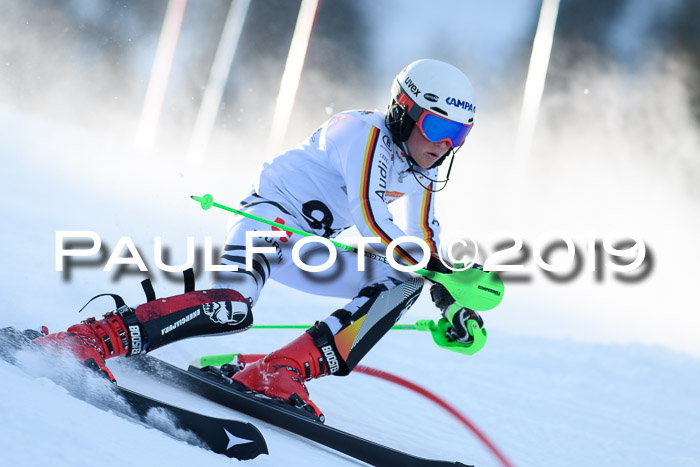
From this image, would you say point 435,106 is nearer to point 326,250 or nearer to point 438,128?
point 438,128

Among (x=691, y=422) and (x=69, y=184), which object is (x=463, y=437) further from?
(x=69, y=184)

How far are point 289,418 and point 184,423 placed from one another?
1.82 feet

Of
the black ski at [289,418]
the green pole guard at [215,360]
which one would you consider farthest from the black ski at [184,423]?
the green pole guard at [215,360]

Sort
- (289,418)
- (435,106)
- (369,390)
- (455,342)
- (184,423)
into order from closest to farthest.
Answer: (184,423), (289,418), (435,106), (455,342), (369,390)

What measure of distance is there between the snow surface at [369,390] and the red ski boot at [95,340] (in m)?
0.09

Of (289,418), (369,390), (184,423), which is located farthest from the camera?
(369,390)

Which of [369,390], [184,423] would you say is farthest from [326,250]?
[184,423]

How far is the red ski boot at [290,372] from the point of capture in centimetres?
248

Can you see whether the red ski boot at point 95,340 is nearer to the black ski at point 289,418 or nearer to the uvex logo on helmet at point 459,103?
the black ski at point 289,418

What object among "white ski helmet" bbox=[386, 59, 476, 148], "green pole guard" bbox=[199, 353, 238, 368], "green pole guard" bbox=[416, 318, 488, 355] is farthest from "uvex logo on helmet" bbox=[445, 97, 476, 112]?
"green pole guard" bbox=[199, 353, 238, 368]

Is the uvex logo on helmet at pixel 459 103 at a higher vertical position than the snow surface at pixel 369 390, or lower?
higher

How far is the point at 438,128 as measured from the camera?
2734 millimetres

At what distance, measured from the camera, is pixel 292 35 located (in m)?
15.1

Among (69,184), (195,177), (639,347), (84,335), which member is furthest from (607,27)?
(84,335)
